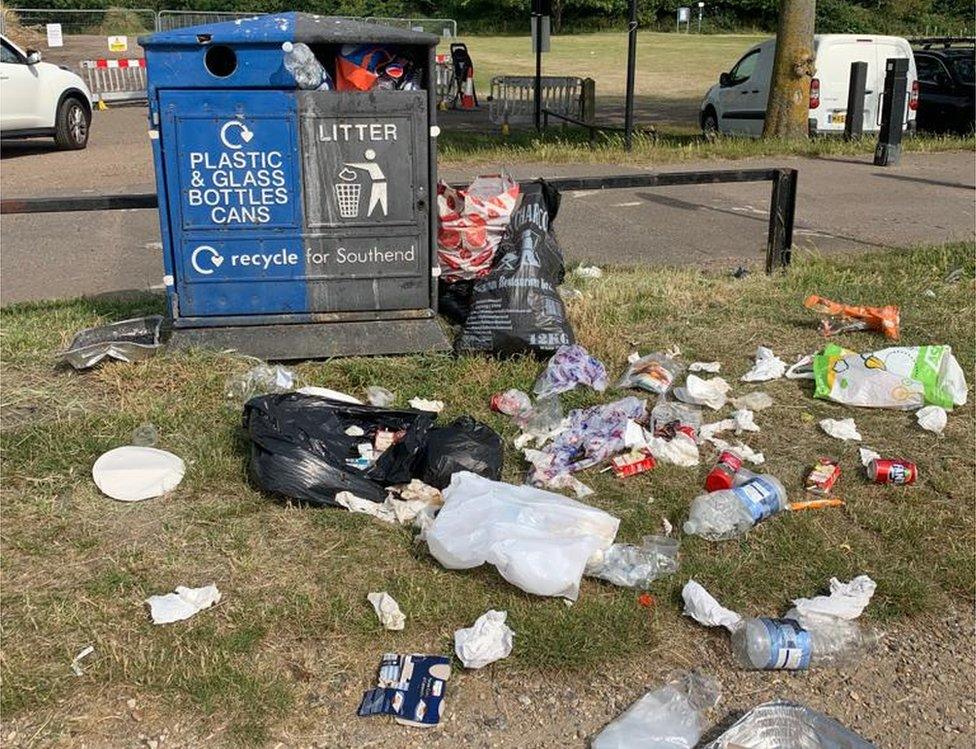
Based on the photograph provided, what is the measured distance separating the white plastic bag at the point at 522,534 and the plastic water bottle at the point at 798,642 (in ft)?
1.77

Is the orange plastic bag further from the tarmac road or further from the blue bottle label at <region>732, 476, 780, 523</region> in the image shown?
the blue bottle label at <region>732, 476, 780, 523</region>

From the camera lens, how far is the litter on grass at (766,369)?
16.6 feet

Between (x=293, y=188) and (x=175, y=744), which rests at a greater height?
(x=293, y=188)

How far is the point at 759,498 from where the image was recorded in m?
3.72

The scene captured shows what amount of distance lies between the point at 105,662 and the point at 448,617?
100 cm

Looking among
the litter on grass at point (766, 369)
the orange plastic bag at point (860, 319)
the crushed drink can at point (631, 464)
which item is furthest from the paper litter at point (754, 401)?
the orange plastic bag at point (860, 319)

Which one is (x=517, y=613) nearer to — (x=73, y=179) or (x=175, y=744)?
(x=175, y=744)

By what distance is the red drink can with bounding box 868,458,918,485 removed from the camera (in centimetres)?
400

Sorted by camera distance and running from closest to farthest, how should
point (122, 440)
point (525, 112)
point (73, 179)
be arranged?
point (122, 440) < point (73, 179) < point (525, 112)

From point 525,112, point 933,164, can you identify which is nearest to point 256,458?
point 933,164

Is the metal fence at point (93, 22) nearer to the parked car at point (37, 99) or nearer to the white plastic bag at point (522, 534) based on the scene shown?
the parked car at point (37, 99)

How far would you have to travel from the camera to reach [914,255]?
7395 mm

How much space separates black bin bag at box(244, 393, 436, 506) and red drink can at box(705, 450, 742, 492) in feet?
3.67

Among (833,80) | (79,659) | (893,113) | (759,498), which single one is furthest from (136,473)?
(833,80)
